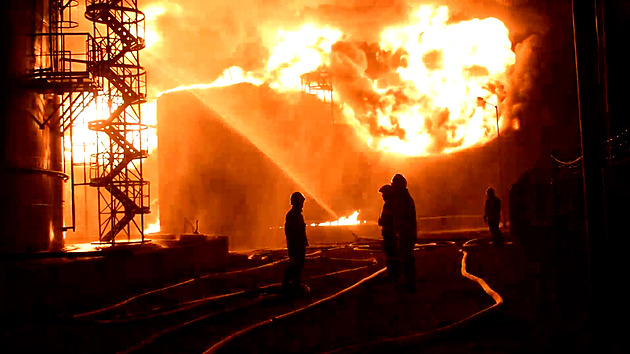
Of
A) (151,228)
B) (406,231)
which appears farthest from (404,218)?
(151,228)

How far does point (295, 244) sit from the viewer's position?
480 inches

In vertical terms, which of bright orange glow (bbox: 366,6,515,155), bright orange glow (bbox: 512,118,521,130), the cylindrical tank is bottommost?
the cylindrical tank

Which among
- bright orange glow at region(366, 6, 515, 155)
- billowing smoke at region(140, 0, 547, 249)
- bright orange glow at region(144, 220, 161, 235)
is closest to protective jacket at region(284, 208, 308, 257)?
billowing smoke at region(140, 0, 547, 249)

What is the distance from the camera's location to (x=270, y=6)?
4175 cm

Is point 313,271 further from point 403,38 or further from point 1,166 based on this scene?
point 403,38

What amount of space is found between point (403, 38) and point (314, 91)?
7093 millimetres

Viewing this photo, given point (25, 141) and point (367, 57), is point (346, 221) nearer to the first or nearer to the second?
point (367, 57)

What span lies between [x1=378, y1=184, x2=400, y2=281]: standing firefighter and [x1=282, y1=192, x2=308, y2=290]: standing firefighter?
67.9 inches

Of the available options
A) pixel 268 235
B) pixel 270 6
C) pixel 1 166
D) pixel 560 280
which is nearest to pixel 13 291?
pixel 1 166

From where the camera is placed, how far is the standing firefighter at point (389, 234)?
516 inches

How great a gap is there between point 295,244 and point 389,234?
2169mm

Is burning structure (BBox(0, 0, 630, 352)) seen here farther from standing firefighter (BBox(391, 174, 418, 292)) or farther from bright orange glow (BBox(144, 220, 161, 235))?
standing firefighter (BBox(391, 174, 418, 292))

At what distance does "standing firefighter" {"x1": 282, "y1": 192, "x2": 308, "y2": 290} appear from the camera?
1200cm

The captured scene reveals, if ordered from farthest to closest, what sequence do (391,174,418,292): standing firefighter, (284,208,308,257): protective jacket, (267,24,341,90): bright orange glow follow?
1. (267,24,341,90): bright orange glow
2. (284,208,308,257): protective jacket
3. (391,174,418,292): standing firefighter
